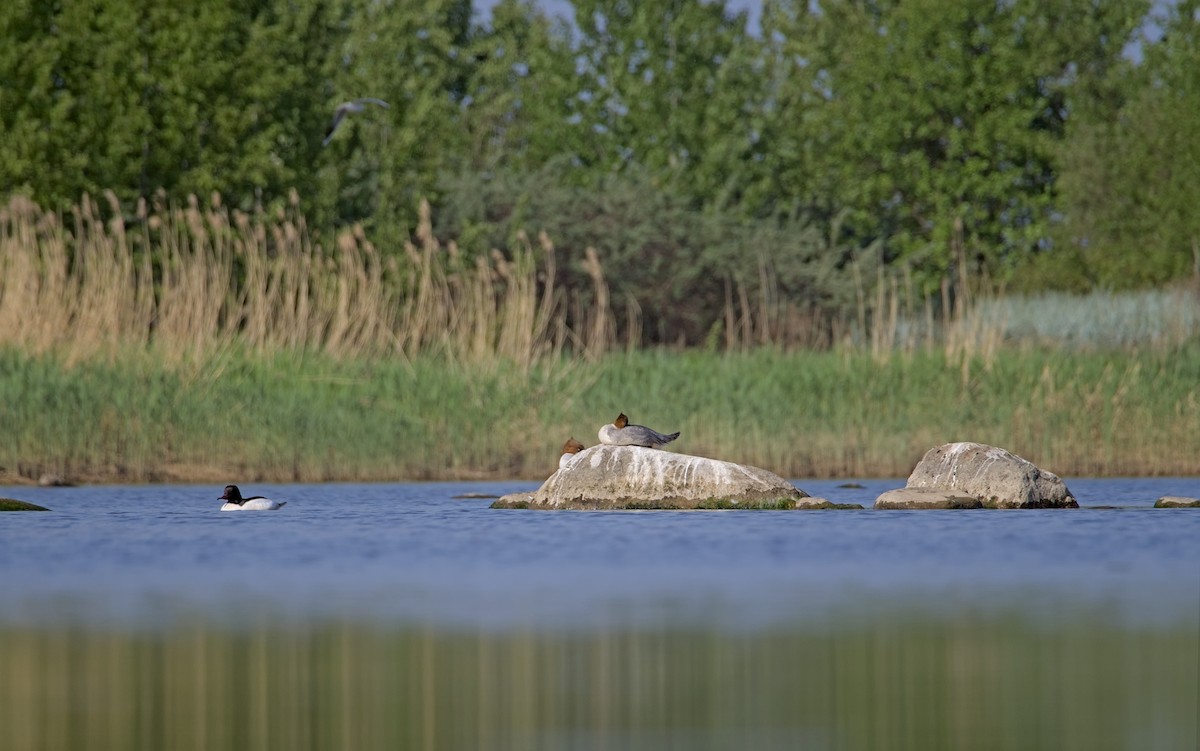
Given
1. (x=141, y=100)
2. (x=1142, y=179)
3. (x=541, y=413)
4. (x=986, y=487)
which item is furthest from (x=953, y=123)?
(x=986, y=487)

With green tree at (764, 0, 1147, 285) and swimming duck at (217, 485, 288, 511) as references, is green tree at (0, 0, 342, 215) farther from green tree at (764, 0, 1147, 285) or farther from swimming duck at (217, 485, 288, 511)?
green tree at (764, 0, 1147, 285)

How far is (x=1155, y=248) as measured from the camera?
4622 centimetres

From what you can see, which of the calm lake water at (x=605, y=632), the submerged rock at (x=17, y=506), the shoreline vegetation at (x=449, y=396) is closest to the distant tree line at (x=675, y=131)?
the shoreline vegetation at (x=449, y=396)

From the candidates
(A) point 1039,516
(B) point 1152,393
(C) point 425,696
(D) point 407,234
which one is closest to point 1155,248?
(D) point 407,234

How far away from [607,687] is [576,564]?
4.78 m

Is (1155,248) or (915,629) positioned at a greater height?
(1155,248)

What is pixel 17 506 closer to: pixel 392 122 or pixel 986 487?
pixel 986 487

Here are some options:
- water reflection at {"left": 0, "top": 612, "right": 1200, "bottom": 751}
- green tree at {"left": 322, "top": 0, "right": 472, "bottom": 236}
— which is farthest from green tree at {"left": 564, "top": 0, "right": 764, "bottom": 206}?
water reflection at {"left": 0, "top": 612, "right": 1200, "bottom": 751}

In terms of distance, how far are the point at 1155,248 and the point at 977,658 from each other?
3934cm

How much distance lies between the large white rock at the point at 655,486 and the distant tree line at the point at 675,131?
1581 cm

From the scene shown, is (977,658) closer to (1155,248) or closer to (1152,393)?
(1152,393)

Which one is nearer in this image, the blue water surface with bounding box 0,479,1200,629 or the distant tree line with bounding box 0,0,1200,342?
the blue water surface with bounding box 0,479,1200,629

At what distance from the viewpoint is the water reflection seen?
6.91 m

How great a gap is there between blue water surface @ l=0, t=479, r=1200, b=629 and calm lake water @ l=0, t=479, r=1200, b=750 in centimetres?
4
